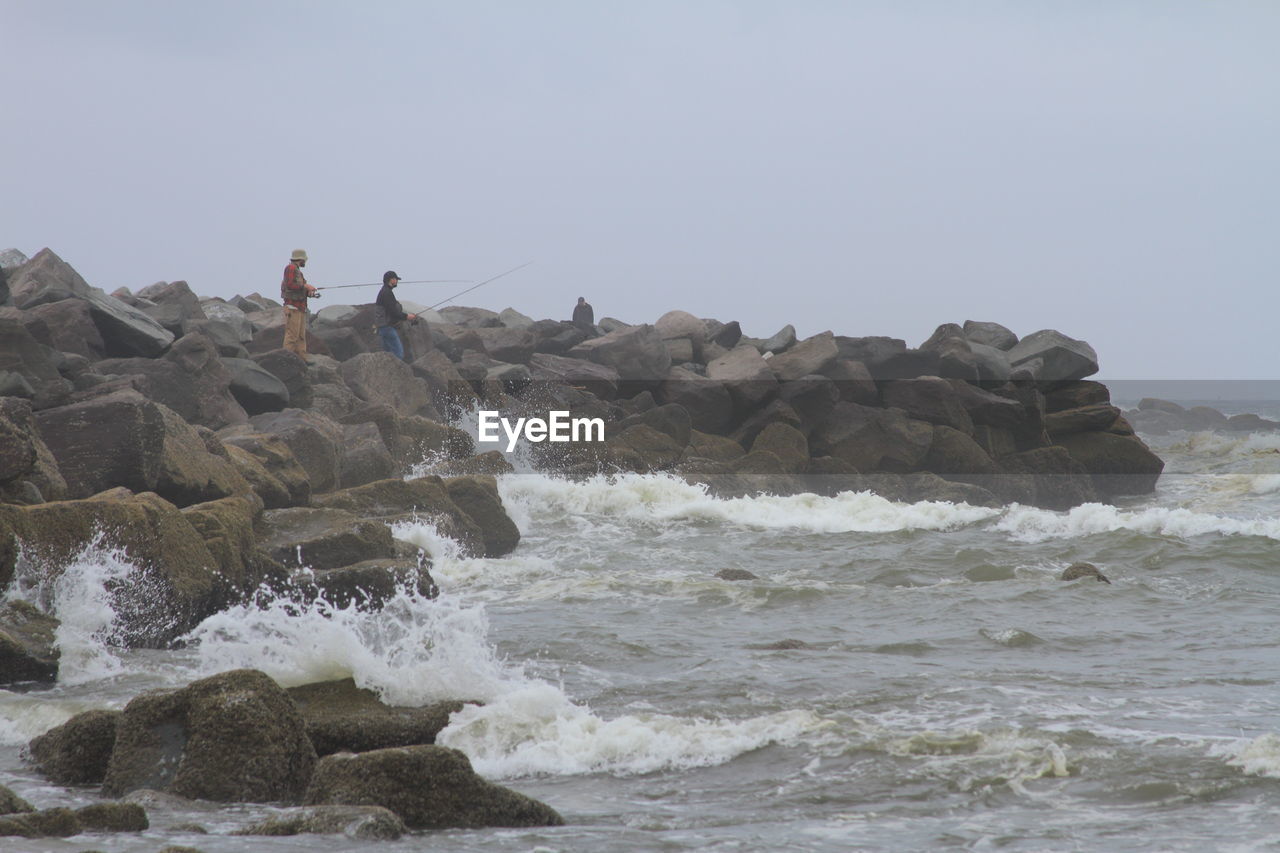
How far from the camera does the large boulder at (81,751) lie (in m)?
5.72

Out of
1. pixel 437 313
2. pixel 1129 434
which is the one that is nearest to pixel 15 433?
pixel 1129 434

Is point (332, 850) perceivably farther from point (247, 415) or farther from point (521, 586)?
point (247, 415)

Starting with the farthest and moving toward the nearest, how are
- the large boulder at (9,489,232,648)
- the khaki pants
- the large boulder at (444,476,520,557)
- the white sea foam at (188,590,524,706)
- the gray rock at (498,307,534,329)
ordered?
the gray rock at (498,307,534,329)
the khaki pants
the large boulder at (444,476,520,557)
the large boulder at (9,489,232,648)
the white sea foam at (188,590,524,706)

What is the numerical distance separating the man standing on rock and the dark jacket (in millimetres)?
2120

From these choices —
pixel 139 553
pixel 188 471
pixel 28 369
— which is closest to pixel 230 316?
pixel 28 369

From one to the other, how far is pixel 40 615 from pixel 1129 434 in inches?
878

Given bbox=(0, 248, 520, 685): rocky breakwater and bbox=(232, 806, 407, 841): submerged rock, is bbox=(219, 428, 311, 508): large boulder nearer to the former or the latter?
bbox=(0, 248, 520, 685): rocky breakwater

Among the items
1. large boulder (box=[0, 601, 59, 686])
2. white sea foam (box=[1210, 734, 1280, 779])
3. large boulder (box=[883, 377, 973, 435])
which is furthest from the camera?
large boulder (box=[883, 377, 973, 435])

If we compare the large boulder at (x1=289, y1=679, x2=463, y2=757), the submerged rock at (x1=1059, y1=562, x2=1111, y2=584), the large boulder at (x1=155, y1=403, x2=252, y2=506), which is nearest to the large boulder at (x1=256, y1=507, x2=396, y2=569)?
the large boulder at (x1=155, y1=403, x2=252, y2=506)

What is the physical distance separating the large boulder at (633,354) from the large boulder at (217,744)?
1877 cm

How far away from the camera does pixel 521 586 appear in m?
12.0

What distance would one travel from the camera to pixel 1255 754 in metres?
6.22

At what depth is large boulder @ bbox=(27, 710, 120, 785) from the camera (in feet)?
18.8

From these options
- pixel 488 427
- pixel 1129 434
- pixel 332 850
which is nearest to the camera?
pixel 332 850
